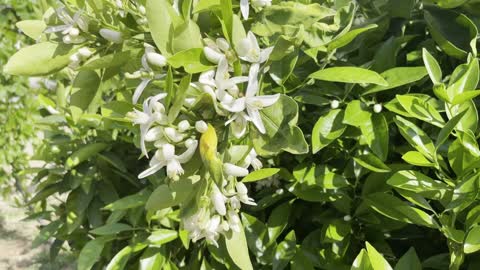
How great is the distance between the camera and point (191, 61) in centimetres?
79

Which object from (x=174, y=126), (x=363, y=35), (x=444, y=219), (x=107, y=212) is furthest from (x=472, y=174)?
(x=107, y=212)

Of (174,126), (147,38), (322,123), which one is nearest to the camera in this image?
(174,126)

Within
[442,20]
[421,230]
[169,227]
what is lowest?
[169,227]

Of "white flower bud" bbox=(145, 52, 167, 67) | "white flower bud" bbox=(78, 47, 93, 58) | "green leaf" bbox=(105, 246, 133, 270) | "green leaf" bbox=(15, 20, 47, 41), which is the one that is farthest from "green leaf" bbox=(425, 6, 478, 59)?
"green leaf" bbox=(105, 246, 133, 270)

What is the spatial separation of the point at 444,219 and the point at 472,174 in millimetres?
108

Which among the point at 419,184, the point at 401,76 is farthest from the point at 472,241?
the point at 401,76

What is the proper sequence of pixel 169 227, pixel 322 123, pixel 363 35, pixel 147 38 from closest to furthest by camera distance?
pixel 147 38 → pixel 322 123 → pixel 363 35 → pixel 169 227

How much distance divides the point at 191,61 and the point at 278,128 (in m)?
0.17

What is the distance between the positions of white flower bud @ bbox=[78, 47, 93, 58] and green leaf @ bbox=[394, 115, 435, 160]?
1.87 feet

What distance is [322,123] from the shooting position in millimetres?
1032

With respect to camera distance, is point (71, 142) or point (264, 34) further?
point (71, 142)

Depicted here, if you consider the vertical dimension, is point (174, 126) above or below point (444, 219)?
above

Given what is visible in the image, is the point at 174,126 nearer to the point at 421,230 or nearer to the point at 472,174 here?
the point at 472,174

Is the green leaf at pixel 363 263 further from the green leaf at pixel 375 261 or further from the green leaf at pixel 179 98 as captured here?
the green leaf at pixel 179 98
